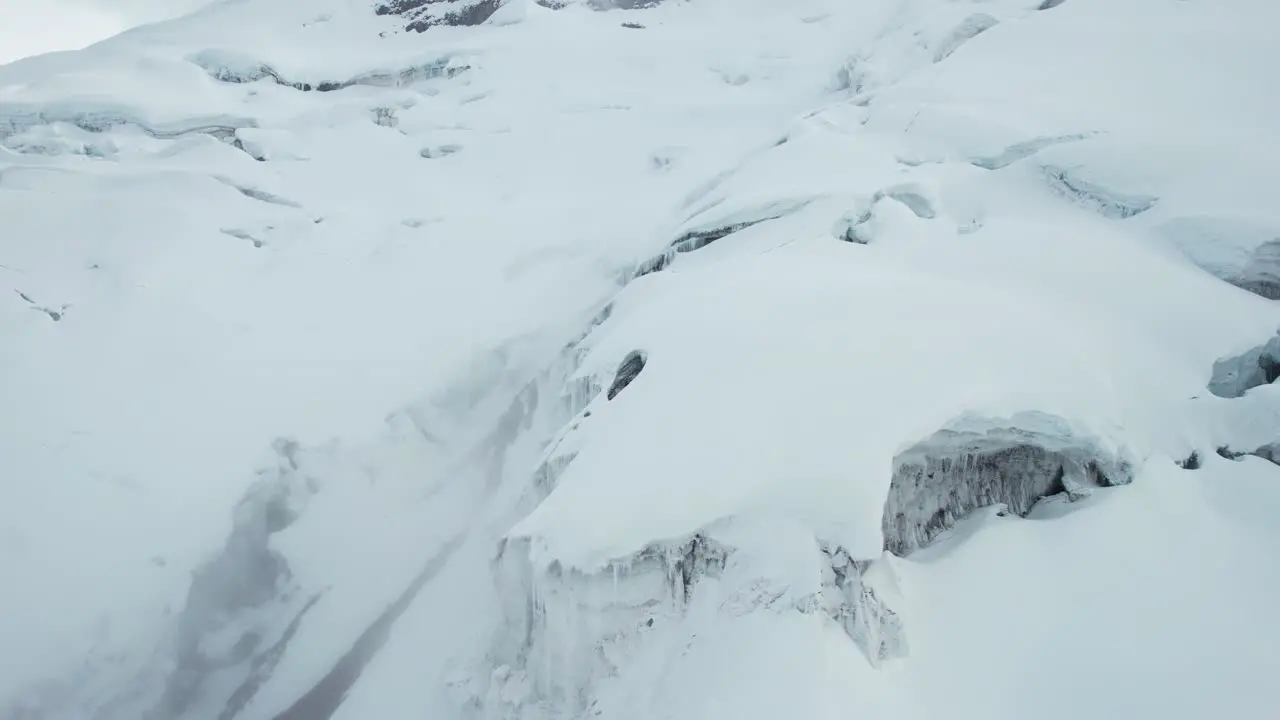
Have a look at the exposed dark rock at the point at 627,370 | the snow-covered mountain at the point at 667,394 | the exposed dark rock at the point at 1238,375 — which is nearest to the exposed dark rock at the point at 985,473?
the snow-covered mountain at the point at 667,394

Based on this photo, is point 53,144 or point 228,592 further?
point 53,144

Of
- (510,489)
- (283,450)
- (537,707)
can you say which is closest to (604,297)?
(510,489)

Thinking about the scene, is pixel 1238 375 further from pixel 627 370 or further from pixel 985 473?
pixel 627 370

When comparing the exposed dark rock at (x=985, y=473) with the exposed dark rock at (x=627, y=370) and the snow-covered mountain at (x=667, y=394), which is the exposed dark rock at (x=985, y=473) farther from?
the exposed dark rock at (x=627, y=370)

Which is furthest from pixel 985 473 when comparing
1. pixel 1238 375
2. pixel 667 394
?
pixel 667 394

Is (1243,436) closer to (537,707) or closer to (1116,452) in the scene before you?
(1116,452)

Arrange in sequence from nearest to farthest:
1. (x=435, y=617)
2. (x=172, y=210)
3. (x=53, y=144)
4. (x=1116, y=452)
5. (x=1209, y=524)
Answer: (x=1209, y=524) → (x=1116, y=452) → (x=435, y=617) → (x=172, y=210) → (x=53, y=144)
